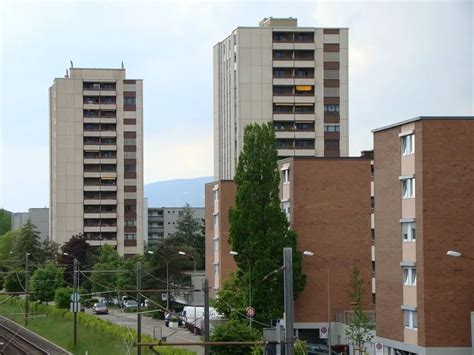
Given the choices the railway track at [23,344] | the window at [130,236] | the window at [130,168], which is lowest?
the railway track at [23,344]

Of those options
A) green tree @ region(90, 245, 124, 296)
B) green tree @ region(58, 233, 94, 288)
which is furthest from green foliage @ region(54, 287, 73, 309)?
green tree @ region(58, 233, 94, 288)

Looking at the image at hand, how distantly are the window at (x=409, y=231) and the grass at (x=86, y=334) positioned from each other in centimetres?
1185

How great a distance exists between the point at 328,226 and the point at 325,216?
2.35ft

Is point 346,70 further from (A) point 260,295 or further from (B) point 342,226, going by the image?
(A) point 260,295

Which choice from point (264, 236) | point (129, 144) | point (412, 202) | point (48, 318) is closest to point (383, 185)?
point (412, 202)

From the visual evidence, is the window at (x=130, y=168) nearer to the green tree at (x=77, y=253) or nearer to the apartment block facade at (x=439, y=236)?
the green tree at (x=77, y=253)

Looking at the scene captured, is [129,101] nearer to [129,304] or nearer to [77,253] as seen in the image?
[77,253]

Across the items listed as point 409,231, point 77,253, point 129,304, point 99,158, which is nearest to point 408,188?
point 409,231

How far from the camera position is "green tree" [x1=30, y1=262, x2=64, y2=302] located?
105000 mm

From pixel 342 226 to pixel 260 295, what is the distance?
9.48 meters

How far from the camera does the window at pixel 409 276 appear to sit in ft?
164

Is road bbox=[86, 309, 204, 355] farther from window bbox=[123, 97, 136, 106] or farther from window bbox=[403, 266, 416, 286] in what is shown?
window bbox=[123, 97, 136, 106]

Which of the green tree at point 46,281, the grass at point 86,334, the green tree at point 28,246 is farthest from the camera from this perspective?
the green tree at point 28,246

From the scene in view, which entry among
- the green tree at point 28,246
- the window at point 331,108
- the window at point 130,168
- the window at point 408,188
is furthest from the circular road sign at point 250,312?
the window at point 130,168
